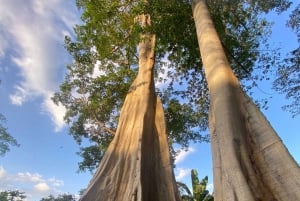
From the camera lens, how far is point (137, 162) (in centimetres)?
532

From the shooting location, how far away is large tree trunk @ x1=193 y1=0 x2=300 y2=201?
2.63 meters

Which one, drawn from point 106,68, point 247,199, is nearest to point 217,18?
→ point 106,68

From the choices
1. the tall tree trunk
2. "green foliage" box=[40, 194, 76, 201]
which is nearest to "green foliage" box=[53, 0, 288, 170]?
the tall tree trunk

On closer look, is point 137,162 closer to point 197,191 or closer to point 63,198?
point 197,191

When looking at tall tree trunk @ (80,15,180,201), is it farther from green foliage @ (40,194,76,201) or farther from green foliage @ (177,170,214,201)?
green foliage @ (40,194,76,201)

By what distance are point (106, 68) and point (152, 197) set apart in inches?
268

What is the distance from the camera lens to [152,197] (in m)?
5.14

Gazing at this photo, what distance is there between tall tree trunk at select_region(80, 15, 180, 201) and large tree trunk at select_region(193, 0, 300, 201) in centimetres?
200

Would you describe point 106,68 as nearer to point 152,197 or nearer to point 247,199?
point 152,197

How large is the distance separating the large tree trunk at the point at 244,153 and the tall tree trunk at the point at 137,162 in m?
2.00

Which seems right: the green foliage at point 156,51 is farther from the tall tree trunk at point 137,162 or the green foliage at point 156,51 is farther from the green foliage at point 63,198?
the green foliage at point 63,198

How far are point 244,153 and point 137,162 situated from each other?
273 centimetres

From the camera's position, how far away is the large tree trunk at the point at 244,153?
2631 mm

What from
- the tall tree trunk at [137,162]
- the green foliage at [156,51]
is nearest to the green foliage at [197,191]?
the green foliage at [156,51]
